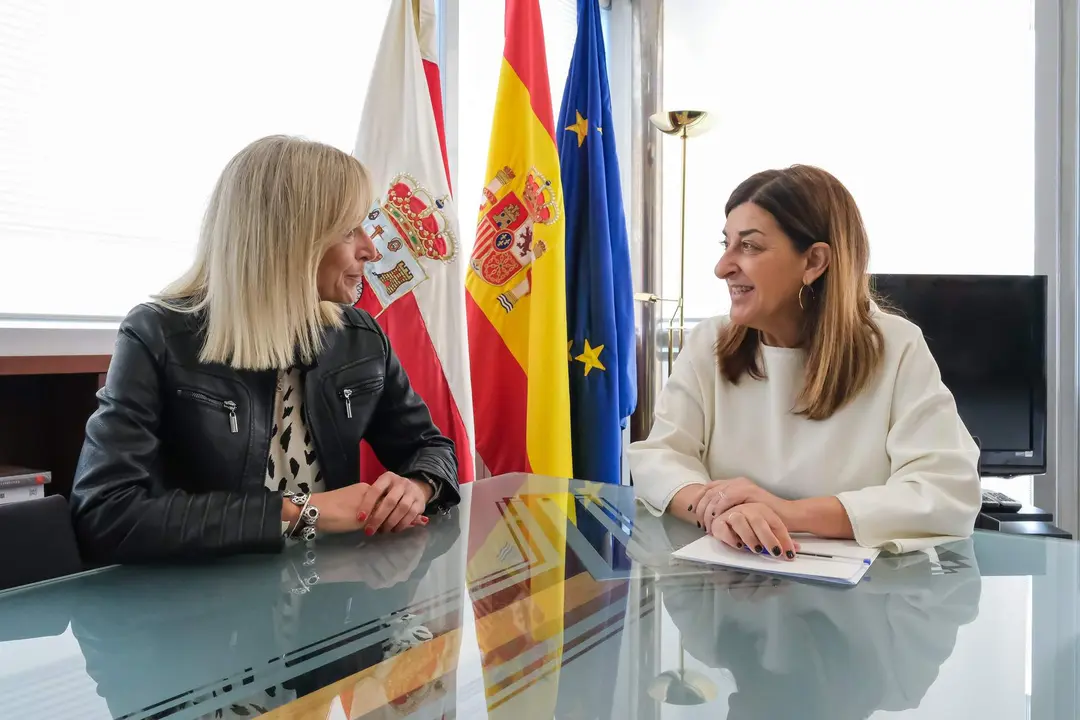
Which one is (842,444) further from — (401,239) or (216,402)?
(401,239)

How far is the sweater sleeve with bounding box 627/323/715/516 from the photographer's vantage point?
1.41m

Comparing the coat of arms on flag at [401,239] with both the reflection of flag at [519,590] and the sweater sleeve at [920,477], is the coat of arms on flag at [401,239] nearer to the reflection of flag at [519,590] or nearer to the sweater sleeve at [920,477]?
the reflection of flag at [519,590]

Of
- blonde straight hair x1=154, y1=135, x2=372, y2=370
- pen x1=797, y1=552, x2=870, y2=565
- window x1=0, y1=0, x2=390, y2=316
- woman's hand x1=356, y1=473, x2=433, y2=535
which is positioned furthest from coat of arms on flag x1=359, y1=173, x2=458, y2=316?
pen x1=797, y1=552, x2=870, y2=565

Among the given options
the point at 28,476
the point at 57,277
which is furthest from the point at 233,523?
the point at 57,277

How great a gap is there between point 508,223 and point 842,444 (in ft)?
5.39

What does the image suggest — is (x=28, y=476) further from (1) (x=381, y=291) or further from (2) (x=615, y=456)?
(2) (x=615, y=456)

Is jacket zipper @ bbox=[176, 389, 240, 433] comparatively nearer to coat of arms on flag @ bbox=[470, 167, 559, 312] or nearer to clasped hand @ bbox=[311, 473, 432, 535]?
clasped hand @ bbox=[311, 473, 432, 535]

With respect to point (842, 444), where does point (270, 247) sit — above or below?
above

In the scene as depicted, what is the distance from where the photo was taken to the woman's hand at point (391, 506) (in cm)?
125

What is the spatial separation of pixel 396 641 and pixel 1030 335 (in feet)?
9.03

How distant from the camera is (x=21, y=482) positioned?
1798 mm

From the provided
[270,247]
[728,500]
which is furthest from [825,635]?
[270,247]

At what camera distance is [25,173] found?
195cm

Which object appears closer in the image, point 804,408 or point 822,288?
point 804,408
